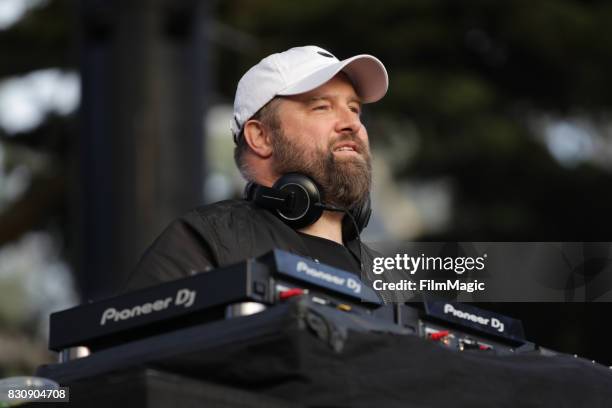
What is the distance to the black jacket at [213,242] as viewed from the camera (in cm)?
297

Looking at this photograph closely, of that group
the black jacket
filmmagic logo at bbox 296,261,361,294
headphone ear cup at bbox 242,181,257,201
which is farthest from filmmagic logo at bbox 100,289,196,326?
headphone ear cup at bbox 242,181,257,201

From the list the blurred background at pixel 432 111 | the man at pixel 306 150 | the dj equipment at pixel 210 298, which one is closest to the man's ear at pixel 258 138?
the man at pixel 306 150

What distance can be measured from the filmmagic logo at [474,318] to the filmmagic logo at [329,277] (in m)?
0.25

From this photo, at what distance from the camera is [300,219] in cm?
327

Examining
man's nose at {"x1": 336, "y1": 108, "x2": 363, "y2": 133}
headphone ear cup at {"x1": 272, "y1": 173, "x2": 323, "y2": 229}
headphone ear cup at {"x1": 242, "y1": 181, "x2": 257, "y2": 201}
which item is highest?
man's nose at {"x1": 336, "y1": 108, "x2": 363, "y2": 133}

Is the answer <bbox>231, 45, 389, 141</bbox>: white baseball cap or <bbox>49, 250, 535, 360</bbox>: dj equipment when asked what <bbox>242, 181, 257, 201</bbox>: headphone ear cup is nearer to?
<bbox>231, 45, 389, 141</bbox>: white baseball cap

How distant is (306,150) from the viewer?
3.51 meters

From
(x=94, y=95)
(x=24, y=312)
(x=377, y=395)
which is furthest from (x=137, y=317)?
(x=24, y=312)

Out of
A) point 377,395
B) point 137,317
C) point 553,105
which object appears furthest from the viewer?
point 553,105

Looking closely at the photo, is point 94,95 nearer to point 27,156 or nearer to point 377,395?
point 377,395

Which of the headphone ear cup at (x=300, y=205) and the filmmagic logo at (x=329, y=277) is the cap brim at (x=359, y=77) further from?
the filmmagic logo at (x=329, y=277)

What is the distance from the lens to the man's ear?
11.8ft

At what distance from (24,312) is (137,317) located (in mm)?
13791

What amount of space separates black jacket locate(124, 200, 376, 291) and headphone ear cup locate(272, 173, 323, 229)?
22mm
